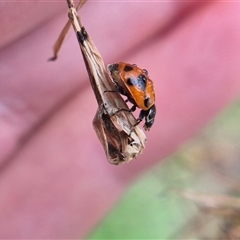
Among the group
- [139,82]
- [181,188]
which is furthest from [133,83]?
[181,188]

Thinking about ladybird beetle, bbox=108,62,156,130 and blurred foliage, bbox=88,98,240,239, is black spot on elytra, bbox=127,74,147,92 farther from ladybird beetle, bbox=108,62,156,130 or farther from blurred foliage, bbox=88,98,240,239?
blurred foliage, bbox=88,98,240,239

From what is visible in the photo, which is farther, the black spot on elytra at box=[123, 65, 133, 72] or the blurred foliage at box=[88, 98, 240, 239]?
the blurred foliage at box=[88, 98, 240, 239]

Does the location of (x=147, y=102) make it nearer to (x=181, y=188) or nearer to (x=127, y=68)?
(x=127, y=68)

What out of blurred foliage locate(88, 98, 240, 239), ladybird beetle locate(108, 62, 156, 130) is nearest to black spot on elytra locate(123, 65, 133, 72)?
ladybird beetle locate(108, 62, 156, 130)

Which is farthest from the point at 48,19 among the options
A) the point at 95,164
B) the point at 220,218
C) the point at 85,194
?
the point at 220,218

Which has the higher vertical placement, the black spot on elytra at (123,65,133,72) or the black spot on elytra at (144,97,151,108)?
the black spot on elytra at (123,65,133,72)

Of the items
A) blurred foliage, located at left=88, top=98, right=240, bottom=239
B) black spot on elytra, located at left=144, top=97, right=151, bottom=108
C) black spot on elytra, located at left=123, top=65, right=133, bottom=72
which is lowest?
black spot on elytra, located at left=144, top=97, right=151, bottom=108

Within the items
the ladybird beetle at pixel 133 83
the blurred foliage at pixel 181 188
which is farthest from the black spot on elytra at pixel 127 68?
the blurred foliage at pixel 181 188

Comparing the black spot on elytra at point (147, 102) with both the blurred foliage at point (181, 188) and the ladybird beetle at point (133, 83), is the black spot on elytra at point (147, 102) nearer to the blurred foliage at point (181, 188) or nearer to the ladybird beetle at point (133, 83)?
the ladybird beetle at point (133, 83)
